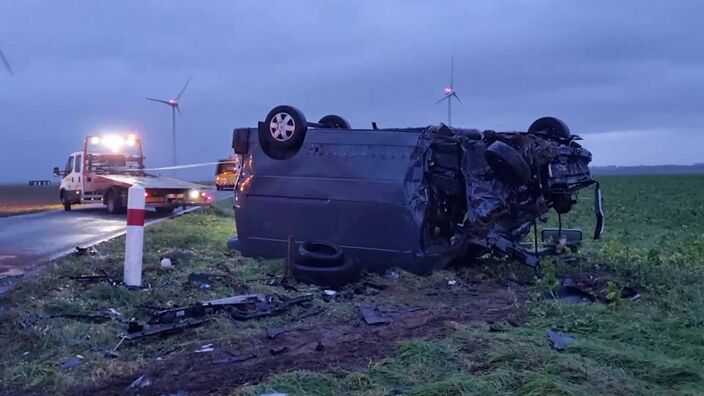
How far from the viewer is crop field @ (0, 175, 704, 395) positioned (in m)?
3.86

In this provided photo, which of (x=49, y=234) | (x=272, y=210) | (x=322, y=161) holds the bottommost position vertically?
(x=49, y=234)

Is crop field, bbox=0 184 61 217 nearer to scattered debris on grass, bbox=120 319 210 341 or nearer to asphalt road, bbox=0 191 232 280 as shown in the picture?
asphalt road, bbox=0 191 232 280

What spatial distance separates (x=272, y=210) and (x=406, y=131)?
1.76 meters

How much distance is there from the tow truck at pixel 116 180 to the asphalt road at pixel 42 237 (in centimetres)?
306

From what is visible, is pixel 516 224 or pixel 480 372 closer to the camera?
pixel 480 372

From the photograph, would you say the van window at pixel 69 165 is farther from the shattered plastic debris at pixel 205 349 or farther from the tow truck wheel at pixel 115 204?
the shattered plastic debris at pixel 205 349

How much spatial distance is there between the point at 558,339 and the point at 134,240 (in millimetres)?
3996

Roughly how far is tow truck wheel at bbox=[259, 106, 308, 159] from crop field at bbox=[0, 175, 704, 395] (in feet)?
4.20

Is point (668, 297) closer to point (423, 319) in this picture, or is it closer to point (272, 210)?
point (423, 319)

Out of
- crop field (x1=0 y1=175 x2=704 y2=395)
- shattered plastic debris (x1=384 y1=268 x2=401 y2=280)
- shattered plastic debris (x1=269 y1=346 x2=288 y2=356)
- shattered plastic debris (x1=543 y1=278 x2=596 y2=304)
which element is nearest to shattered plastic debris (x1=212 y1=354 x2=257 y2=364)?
crop field (x1=0 y1=175 x2=704 y2=395)

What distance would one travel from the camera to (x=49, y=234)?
13.6 meters

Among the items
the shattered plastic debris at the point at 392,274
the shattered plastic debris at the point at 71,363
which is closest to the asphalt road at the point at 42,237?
the shattered plastic debris at the point at 71,363

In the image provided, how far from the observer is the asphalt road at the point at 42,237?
9430mm

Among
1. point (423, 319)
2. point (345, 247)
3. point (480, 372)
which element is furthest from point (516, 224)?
point (480, 372)
